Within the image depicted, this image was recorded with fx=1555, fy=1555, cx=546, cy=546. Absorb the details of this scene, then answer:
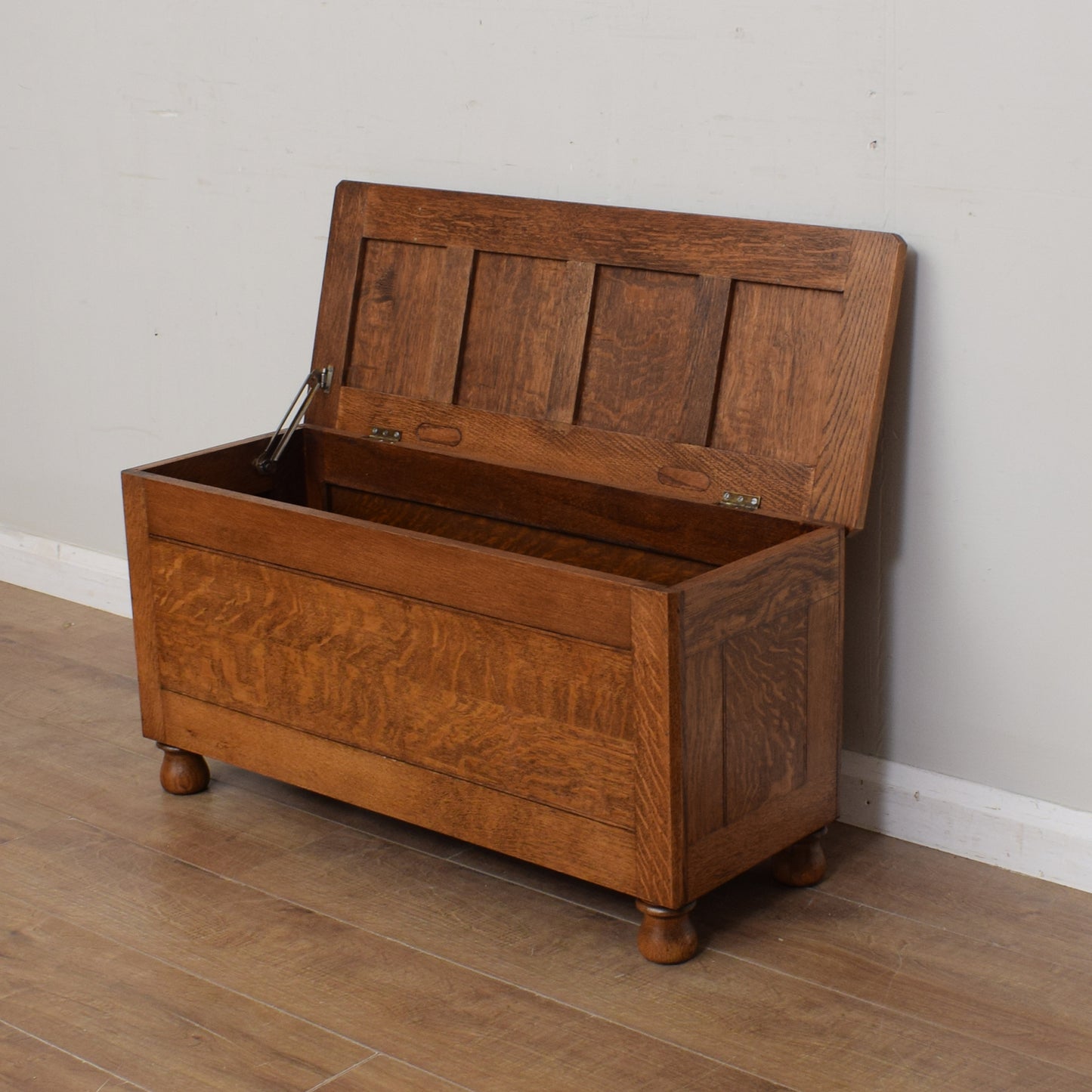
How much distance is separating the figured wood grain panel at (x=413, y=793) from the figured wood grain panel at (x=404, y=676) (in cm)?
2

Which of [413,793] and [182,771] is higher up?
[413,793]

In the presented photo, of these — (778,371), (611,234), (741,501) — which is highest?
(611,234)

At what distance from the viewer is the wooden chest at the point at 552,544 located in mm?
2252

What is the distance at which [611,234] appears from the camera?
2.68m

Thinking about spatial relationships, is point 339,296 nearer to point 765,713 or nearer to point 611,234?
point 611,234

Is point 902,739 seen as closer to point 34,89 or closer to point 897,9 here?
point 897,9

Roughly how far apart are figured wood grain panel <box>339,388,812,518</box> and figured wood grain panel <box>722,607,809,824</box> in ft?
0.84

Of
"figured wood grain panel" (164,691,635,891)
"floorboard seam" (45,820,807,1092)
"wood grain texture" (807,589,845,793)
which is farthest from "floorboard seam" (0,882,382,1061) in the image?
"wood grain texture" (807,589,845,793)

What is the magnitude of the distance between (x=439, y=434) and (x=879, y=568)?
2.76 feet

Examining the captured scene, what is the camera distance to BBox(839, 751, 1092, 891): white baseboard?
2525 mm

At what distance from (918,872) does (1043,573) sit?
0.54m

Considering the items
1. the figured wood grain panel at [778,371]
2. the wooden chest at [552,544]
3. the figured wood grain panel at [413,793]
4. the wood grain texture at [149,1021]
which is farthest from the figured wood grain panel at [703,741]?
the wood grain texture at [149,1021]

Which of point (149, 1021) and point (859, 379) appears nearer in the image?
point (149, 1021)

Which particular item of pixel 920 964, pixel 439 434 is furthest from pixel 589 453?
pixel 920 964
